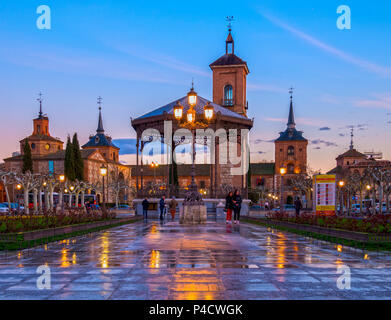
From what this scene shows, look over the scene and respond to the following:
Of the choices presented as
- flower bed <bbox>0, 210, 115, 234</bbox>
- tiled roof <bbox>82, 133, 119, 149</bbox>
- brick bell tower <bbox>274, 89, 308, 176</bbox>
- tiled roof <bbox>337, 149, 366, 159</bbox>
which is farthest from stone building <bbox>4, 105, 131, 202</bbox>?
flower bed <bbox>0, 210, 115, 234</bbox>

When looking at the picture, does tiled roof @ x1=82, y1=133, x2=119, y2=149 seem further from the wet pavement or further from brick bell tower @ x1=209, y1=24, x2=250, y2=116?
the wet pavement

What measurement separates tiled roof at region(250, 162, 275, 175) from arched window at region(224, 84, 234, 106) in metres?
45.4

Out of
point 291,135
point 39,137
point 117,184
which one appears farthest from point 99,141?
point 291,135

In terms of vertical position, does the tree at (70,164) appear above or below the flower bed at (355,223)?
above

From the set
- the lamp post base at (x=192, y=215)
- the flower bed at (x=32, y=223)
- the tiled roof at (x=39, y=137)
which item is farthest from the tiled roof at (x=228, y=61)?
the flower bed at (x=32, y=223)

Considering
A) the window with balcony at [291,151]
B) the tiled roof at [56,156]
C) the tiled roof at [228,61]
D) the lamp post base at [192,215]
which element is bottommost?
the lamp post base at [192,215]

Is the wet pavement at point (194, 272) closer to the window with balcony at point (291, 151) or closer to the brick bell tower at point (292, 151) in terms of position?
the brick bell tower at point (292, 151)

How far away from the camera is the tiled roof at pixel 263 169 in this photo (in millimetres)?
114838

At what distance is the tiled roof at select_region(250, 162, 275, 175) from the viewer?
11484 centimetres

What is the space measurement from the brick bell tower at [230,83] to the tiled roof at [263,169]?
45059mm

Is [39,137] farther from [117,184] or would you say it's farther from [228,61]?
[228,61]

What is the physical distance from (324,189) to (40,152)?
313 ft
